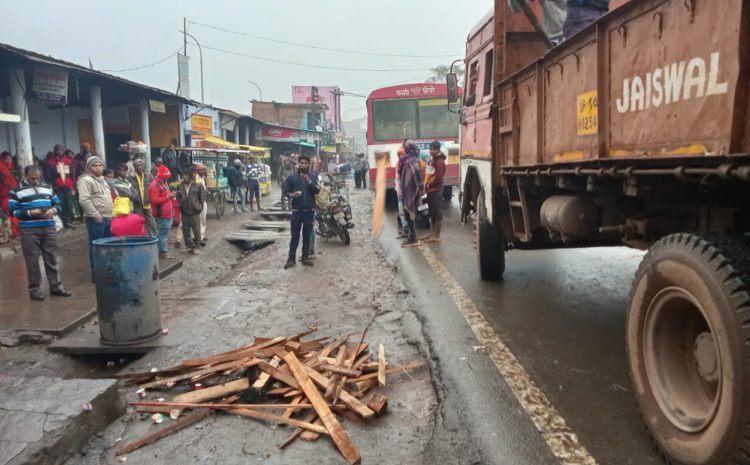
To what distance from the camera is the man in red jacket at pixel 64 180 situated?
11.9 m

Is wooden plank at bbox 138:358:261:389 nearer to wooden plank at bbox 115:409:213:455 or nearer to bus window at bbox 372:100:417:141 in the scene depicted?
wooden plank at bbox 115:409:213:455

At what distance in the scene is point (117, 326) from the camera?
518cm

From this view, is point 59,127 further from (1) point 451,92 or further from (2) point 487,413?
(2) point 487,413

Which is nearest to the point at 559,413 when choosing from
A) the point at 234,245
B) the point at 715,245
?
the point at 715,245

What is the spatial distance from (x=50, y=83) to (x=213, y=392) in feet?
33.8

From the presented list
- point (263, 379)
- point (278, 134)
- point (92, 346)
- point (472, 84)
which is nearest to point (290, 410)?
point (263, 379)

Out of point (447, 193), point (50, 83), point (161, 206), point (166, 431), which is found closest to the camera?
point (166, 431)

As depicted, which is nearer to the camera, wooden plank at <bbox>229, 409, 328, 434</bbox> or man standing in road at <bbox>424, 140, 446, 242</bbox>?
wooden plank at <bbox>229, 409, 328, 434</bbox>

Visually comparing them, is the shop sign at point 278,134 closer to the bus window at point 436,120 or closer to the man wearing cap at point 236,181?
the man wearing cap at point 236,181

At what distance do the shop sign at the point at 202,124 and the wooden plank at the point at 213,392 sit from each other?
19679 millimetres

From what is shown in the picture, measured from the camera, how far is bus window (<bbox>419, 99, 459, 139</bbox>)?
16125 millimetres

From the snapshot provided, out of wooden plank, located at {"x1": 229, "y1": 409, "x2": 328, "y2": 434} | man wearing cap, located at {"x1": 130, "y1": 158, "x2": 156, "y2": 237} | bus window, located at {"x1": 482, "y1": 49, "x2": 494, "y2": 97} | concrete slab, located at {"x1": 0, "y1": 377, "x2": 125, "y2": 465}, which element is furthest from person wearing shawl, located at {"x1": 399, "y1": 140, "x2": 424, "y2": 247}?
concrete slab, located at {"x1": 0, "y1": 377, "x2": 125, "y2": 465}

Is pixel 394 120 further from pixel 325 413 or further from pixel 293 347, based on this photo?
pixel 325 413

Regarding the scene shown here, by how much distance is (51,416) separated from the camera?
3.19m
